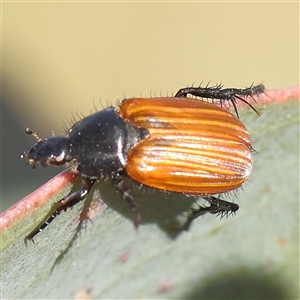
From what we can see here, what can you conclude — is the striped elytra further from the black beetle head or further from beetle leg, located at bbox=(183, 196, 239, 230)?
the black beetle head

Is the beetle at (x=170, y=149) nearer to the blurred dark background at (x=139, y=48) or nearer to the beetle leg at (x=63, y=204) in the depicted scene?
the beetle leg at (x=63, y=204)

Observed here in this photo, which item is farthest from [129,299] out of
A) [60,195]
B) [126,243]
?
[60,195]

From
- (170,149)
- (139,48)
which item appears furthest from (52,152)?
(139,48)

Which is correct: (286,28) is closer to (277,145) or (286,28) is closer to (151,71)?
(151,71)

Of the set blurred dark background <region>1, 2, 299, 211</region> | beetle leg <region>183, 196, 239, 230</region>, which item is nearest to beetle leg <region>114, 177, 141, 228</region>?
beetle leg <region>183, 196, 239, 230</region>

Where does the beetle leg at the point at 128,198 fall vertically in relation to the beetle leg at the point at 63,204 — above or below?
below

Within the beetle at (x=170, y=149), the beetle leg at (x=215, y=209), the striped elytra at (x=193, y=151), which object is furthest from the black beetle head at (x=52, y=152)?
the beetle leg at (x=215, y=209)

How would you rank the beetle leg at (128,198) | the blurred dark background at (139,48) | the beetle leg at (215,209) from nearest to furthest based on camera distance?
the beetle leg at (128,198)
the beetle leg at (215,209)
the blurred dark background at (139,48)

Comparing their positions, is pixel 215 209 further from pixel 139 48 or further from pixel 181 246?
pixel 139 48
